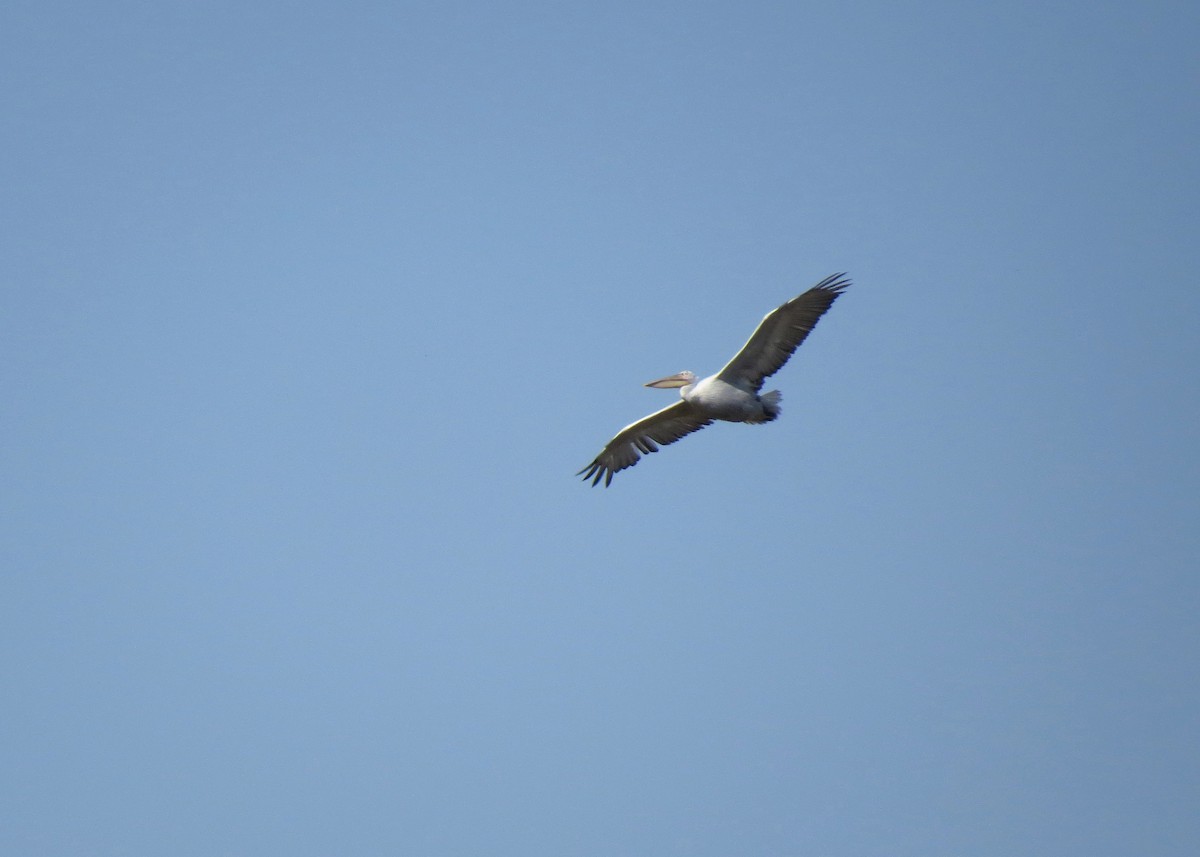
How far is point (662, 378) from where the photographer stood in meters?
24.4

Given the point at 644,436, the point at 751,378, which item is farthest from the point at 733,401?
the point at 644,436

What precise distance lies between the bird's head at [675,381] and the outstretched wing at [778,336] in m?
1.33

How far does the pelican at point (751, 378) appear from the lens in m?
21.9

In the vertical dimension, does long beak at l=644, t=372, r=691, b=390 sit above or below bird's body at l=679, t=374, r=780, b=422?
above

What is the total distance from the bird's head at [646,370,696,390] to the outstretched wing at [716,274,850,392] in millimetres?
1332

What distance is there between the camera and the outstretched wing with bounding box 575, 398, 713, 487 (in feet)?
79.0

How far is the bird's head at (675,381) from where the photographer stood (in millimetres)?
23875

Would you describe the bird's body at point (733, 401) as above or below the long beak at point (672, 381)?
below

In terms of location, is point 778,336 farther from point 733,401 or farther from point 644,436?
point 644,436

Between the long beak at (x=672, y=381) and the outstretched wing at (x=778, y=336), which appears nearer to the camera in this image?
the outstretched wing at (x=778, y=336)

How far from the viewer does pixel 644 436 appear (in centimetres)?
2483

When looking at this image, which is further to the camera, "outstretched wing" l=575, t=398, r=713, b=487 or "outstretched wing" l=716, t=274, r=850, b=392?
"outstretched wing" l=575, t=398, r=713, b=487

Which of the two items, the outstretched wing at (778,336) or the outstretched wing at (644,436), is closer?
the outstretched wing at (778,336)

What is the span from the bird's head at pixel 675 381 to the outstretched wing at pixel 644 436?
1.34ft
